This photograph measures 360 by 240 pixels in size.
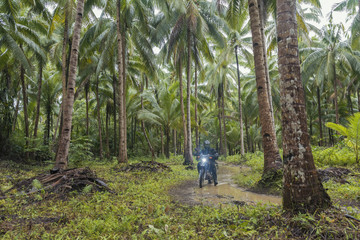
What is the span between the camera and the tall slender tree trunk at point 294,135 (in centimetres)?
315

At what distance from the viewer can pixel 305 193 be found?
3.14 m

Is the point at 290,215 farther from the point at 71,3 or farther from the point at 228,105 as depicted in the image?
the point at 228,105

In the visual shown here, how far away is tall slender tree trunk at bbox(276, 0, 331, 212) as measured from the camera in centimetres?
315

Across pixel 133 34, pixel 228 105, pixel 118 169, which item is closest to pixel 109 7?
pixel 133 34

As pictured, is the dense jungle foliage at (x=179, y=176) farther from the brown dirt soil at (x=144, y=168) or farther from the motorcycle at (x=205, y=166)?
the motorcycle at (x=205, y=166)

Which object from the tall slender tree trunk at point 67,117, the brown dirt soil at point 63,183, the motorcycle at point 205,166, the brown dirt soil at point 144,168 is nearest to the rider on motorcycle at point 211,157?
the motorcycle at point 205,166

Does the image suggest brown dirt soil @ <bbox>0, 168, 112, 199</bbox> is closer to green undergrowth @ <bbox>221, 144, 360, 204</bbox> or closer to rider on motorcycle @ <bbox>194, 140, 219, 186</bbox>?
rider on motorcycle @ <bbox>194, 140, 219, 186</bbox>

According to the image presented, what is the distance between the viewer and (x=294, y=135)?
3.30m

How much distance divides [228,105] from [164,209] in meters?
26.2

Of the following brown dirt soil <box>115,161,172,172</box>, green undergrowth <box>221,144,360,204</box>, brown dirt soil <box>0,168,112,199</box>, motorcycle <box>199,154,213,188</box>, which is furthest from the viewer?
brown dirt soil <box>115,161,172,172</box>

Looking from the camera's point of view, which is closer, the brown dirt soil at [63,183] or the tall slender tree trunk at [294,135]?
the tall slender tree trunk at [294,135]

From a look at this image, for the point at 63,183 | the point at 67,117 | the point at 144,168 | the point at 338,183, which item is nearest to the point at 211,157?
the point at 338,183

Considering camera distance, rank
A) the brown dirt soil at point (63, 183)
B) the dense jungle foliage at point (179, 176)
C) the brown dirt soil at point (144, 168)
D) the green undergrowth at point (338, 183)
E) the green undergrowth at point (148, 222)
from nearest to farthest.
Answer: the green undergrowth at point (148, 222), the dense jungle foliage at point (179, 176), the green undergrowth at point (338, 183), the brown dirt soil at point (63, 183), the brown dirt soil at point (144, 168)

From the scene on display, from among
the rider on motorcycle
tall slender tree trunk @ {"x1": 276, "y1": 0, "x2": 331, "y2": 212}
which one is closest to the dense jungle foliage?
tall slender tree trunk @ {"x1": 276, "y1": 0, "x2": 331, "y2": 212}
